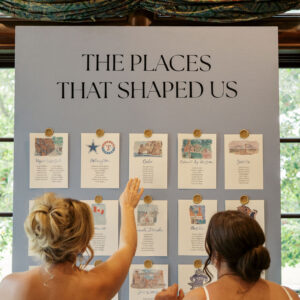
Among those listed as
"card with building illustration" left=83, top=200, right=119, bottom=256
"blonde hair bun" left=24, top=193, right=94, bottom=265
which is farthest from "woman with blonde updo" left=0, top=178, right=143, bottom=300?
"card with building illustration" left=83, top=200, right=119, bottom=256

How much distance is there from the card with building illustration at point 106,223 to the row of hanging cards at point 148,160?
112mm

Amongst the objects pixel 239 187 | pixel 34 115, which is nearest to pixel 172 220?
pixel 239 187

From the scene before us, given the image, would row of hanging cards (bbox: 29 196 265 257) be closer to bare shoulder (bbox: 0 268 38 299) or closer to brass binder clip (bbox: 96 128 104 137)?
brass binder clip (bbox: 96 128 104 137)

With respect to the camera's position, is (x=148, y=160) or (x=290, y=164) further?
(x=290, y=164)

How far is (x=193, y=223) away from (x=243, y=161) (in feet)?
1.54

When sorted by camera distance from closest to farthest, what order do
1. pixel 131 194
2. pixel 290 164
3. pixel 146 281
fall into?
pixel 131 194 → pixel 146 281 → pixel 290 164

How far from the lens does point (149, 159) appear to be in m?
2.43

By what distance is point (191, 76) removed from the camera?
2.46 metres

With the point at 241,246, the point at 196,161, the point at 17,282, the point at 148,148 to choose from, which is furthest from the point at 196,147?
the point at 17,282

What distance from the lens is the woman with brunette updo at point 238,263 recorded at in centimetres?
146

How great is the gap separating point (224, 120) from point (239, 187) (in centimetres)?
40

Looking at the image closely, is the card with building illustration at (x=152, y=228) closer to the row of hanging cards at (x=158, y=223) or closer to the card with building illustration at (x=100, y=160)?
the row of hanging cards at (x=158, y=223)

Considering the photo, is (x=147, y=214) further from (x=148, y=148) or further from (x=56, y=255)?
(x=56, y=255)

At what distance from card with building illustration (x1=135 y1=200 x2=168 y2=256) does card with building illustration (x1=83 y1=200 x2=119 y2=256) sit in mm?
131
